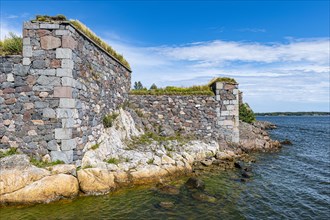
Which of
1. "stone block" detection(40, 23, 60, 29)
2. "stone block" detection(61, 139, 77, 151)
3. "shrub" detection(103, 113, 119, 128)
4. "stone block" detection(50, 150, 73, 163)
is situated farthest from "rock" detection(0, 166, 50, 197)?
"stone block" detection(40, 23, 60, 29)

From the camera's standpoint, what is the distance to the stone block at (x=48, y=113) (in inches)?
361

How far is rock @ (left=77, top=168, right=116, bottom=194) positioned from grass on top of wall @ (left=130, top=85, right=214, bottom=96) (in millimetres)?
9414

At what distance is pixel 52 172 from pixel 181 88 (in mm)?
12456

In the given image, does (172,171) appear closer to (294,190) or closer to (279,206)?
(279,206)

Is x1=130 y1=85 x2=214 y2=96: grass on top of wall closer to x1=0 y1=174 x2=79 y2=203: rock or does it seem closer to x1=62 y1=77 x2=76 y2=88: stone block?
x1=62 y1=77 x2=76 y2=88: stone block

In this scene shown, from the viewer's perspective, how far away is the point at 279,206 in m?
8.85

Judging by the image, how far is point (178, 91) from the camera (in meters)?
18.3

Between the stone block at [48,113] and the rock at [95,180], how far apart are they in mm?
2644

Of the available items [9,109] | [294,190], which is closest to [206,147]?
[294,190]

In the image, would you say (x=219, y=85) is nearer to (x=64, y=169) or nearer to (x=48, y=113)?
(x=48, y=113)

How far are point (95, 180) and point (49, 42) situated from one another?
622cm

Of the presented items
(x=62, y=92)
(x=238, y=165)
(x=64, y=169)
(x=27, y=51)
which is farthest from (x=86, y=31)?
(x=238, y=165)

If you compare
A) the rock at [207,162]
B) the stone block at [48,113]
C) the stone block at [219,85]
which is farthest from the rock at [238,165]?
the stone block at [48,113]

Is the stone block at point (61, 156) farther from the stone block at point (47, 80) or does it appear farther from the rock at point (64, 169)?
the stone block at point (47, 80)
